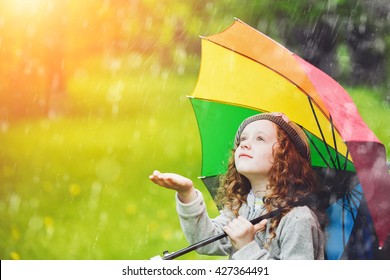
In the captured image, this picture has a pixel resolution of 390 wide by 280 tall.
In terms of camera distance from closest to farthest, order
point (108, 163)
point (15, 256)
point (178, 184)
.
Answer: point (178, 184)
point (108, 163)
point (15, 256)

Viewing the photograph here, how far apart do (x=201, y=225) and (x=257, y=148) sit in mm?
541

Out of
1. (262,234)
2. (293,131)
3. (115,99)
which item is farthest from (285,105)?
(115,99)

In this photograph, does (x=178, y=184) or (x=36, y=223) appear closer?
(x=178, y=184)

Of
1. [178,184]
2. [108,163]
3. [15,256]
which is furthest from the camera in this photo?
[15,256]

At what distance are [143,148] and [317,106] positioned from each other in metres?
1.11

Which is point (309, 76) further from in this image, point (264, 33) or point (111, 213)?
point (111, 213)

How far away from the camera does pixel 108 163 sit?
4.23 metres

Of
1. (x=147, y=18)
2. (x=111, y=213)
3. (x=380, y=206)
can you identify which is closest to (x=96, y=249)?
(x=111, y=213)

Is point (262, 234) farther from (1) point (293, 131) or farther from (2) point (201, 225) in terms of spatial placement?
(1) point (293, 131)

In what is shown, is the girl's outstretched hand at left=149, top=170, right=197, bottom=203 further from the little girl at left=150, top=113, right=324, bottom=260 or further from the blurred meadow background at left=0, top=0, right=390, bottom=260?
the blurred meadow background at left=0, top=0, right=390, bottom=260

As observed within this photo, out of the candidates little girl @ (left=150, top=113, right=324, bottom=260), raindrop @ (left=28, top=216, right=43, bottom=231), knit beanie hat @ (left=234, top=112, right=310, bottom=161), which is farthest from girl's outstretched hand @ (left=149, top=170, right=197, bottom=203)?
raindrop @ (left=28, top=216, right=43, bottom=231)

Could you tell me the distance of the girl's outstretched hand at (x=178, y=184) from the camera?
3730 mm

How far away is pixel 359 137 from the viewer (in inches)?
143

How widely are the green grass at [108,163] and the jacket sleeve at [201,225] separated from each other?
0.65 feet
